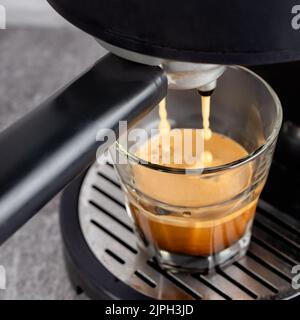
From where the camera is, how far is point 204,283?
46 centimetres

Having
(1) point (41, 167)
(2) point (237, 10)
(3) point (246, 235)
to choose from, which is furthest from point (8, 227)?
(3) point (246, 235)

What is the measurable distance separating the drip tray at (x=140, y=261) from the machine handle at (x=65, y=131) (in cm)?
18

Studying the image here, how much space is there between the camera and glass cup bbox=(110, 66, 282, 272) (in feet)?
1.36

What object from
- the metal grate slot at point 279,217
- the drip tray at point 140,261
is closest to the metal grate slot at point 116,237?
the drip tray at point 140,261

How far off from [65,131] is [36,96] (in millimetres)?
387

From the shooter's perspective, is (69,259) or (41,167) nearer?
(41,167)

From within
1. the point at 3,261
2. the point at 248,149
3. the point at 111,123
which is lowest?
the point at 3,261

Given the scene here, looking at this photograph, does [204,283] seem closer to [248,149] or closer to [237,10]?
[248,149]

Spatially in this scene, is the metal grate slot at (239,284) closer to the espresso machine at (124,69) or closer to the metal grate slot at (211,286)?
the metal grate slot at (211,286)

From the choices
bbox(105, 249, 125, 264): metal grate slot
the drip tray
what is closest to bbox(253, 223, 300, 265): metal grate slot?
the drip tray

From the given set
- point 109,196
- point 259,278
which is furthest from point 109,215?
point 259,278

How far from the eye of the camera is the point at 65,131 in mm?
292

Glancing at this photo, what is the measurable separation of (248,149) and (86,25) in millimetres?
220

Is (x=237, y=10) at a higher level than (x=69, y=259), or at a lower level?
higher
